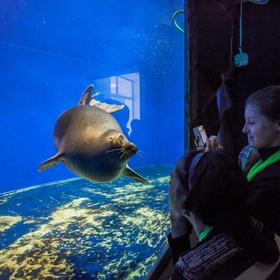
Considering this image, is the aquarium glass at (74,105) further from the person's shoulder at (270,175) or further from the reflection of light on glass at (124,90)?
the person's shoulder at (270,175)

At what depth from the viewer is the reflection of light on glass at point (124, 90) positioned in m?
10.0

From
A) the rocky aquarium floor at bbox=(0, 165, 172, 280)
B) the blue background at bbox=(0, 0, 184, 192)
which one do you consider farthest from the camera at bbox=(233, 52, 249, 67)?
the blue background at bbox=(0, 0, 184, 192)

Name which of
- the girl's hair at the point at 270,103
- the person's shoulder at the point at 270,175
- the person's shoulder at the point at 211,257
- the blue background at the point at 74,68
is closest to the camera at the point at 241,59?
the girl's hair at the point at 270,103

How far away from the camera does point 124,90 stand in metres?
10.3

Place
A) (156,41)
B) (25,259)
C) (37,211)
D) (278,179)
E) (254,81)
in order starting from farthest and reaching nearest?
(156,41) → (37,211) → (25,259) → (254,81) → (278,179)

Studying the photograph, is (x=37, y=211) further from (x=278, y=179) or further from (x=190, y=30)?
(x=278, y=179)

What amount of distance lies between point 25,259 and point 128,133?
9.32m

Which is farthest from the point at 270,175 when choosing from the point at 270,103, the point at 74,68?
the point at 74,68

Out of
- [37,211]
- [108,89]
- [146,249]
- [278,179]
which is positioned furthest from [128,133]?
[278,179]

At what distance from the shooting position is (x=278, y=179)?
1043 mm

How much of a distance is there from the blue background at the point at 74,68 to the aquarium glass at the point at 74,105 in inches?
1.6

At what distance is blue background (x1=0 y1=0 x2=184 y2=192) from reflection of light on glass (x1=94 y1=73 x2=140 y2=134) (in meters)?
0.27

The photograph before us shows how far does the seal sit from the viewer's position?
2346mm

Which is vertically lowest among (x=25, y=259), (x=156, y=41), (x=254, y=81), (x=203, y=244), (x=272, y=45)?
(x=25, y=259)
